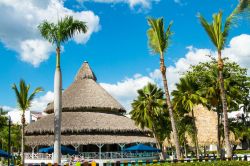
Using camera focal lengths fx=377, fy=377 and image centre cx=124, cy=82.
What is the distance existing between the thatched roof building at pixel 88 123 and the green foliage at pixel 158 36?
69.2 feet

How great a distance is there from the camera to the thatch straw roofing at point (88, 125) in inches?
1929

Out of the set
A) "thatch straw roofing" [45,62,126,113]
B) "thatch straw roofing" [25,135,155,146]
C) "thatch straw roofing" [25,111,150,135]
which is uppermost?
"thatch straw roofing" [45,62,126,113]

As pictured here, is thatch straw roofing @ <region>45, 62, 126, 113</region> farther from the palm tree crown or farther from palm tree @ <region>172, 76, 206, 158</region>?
palm tree @ <region>172, 76, 206, 158</region>

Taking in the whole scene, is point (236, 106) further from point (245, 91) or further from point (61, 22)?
point (61, 22)

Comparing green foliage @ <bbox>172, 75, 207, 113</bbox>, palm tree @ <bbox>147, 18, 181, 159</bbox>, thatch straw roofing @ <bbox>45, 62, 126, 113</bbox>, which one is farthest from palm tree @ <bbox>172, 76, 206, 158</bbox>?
palm tree @ <bbox>147, 18, 181, 159</bbox>

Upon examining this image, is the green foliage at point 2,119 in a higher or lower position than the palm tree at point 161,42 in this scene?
lower

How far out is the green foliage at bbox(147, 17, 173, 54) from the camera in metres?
28.6

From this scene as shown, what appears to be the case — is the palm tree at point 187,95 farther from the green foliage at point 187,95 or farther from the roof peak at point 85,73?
the roof peak at point 85,73

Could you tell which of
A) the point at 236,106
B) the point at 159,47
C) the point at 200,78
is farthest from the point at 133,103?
the point at 159,47

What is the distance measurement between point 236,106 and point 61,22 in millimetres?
31563

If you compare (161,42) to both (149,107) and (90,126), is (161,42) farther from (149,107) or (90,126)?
(149,107)

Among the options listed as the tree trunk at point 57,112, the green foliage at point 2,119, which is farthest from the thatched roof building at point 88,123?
the tree trunk at point 57,112

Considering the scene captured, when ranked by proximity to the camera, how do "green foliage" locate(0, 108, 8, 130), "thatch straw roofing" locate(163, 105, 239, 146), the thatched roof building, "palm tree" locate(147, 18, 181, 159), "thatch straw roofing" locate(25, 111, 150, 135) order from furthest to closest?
"green foliage" locate(0, 108, 8, 130), "thatch straw roofing" locate(163, 105, 239, 146), "thatch straw roofing" locate(25, 111, 150, 135), the thatched roof building, "palm tree" locate(147, 18, 181, 159)

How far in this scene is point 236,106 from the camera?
1955 inches
